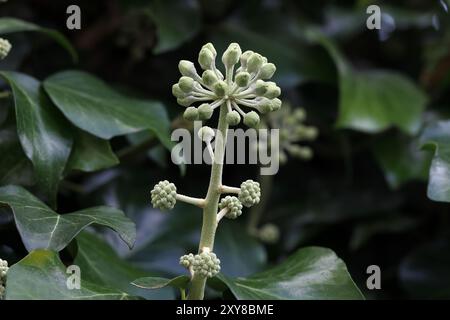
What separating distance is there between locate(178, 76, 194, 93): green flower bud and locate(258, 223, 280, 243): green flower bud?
59 centimetres

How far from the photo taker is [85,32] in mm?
1497

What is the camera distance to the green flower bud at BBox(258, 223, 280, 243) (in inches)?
52.9

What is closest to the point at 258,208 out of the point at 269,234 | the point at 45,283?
the point at 269,234

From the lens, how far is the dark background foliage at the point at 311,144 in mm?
1292

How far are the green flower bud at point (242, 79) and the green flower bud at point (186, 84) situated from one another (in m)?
0.05

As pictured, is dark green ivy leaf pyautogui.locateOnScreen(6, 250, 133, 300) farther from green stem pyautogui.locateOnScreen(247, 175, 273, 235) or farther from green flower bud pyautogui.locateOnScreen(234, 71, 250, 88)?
green stem pyautogui.locateOnScreen(247, 175, 273, 235)

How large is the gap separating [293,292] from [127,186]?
1.85 feet

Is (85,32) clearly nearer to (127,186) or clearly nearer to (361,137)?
(127,186)

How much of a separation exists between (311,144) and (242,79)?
0.81 m

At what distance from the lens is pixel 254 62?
808 millimetres

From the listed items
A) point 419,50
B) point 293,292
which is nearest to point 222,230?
point 293,292
